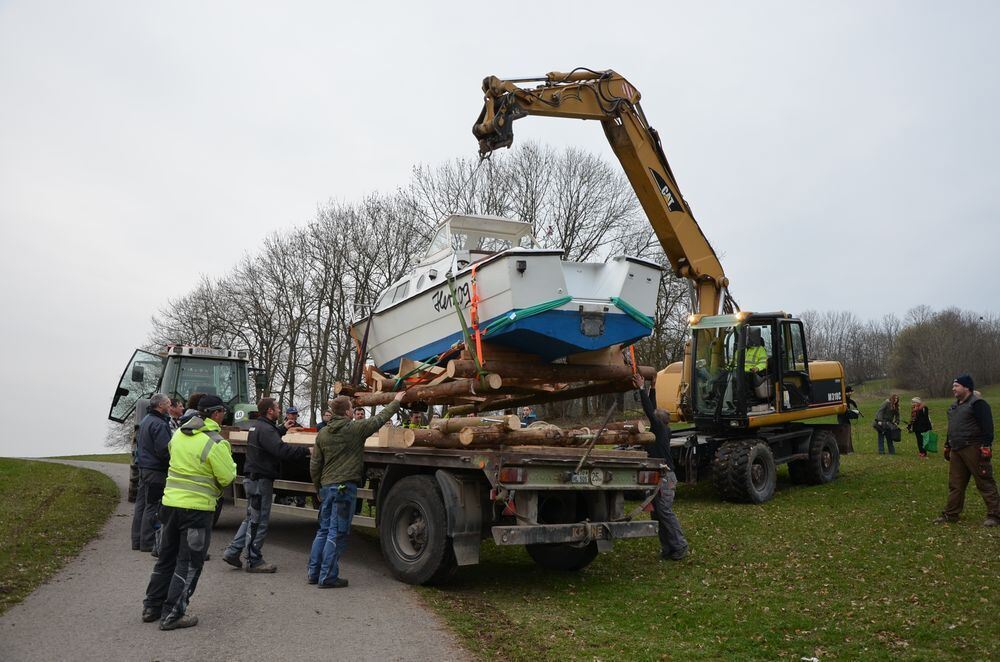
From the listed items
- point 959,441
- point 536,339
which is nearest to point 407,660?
point 536,339

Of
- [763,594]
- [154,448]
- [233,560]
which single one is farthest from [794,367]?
[154,448]

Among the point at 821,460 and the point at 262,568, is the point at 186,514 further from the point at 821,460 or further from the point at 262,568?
the point at 821,460

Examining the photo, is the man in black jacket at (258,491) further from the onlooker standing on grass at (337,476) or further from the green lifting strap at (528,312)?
the green lifting strap at (528,312)

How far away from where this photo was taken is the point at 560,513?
8148 millimetres

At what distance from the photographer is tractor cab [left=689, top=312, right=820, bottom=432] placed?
503 inches

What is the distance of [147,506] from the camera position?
359 inches

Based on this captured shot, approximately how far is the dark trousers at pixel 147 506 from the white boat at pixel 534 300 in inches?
121

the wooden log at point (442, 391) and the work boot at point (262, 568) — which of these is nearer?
the wooden log at point (442, 391)

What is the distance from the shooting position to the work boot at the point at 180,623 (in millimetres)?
5930

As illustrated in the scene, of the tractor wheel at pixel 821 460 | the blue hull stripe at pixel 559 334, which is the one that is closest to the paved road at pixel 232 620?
the blue hull stripe at pixel 559 334

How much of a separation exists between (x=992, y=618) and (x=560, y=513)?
3777 millimetres

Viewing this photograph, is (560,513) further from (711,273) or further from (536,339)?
(711,273)

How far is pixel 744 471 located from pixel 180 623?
852 cm

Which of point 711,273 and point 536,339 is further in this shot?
point 711,273
